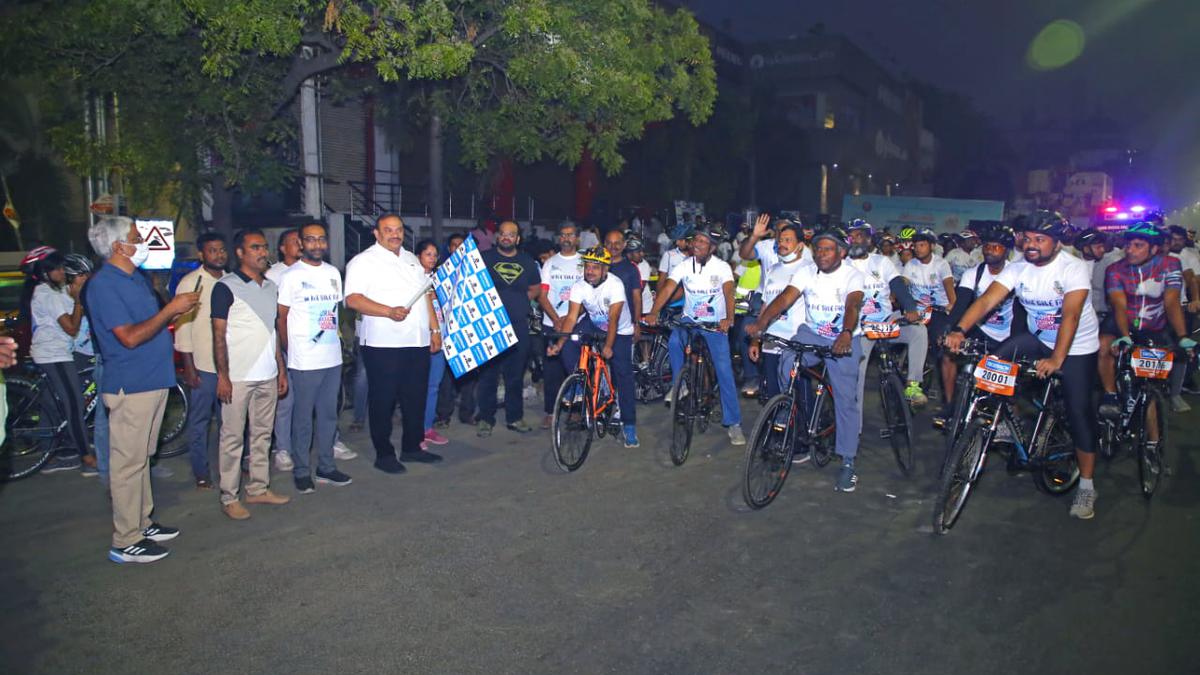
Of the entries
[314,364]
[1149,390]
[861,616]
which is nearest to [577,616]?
[861,616]

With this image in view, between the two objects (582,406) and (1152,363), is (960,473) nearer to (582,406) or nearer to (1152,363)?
(1152,363)

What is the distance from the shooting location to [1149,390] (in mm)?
6836

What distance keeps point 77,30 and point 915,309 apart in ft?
41.1

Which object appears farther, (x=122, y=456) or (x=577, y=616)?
(x=122, y=456)

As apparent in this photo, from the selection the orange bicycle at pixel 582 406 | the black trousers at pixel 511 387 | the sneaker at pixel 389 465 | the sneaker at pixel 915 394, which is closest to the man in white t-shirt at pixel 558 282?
the black trousers at pixel 511 387

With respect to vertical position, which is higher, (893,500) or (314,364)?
(314,364)

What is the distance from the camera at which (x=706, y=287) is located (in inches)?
325

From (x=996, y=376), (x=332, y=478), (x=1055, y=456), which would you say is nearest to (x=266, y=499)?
(x=332, y=478)

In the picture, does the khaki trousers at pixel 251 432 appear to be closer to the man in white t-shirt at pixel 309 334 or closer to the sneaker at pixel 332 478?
the man in white t-shirt at pixel 309 334

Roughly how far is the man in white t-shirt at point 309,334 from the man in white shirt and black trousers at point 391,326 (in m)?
0.32

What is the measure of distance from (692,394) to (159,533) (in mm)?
4451

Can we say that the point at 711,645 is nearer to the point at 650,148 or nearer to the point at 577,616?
the point at 577,616

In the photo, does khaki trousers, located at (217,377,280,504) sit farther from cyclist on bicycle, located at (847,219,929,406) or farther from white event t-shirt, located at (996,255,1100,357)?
white event t-shirt, located at (996,255,1100,357)

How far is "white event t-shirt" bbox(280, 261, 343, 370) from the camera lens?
6508 millimetres
